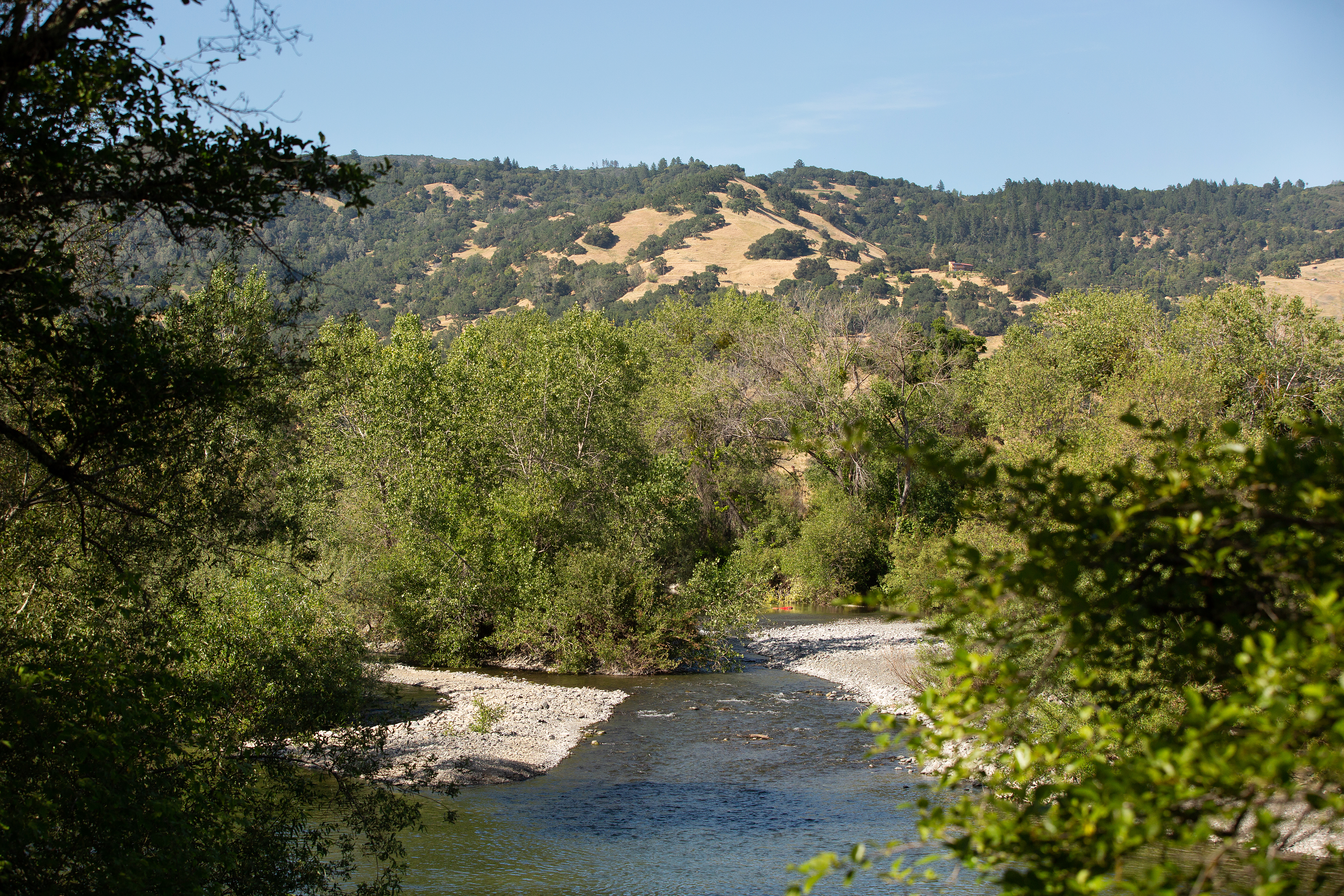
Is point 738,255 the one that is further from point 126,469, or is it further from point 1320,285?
point 126,469

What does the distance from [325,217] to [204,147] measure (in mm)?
175176

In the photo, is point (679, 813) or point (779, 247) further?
point (779, 247)

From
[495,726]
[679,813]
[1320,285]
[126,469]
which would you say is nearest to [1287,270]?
[1320,285]

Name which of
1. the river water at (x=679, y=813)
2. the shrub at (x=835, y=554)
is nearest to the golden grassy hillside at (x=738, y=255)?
the shrub at (x=835, y=554)

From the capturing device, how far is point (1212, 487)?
372cm

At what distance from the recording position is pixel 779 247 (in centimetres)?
12744

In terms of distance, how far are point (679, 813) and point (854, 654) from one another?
48.1ft

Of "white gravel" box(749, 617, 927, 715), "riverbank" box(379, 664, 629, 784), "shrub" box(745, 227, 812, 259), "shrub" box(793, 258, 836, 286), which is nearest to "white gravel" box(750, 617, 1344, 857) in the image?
"white gravel" box(749, 617, 927, 715)

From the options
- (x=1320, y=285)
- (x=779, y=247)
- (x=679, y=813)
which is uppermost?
(x=779, y=247)

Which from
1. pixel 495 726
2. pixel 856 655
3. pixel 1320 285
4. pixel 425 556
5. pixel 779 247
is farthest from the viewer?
pixel 779 247

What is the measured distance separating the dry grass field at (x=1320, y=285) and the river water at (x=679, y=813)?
8082 centimetres

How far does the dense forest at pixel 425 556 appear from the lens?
10.6ft

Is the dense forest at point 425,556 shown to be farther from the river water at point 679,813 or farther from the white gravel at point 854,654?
the white gravel at point 854,654

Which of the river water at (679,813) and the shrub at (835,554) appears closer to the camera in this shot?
the river water at (679,813)
